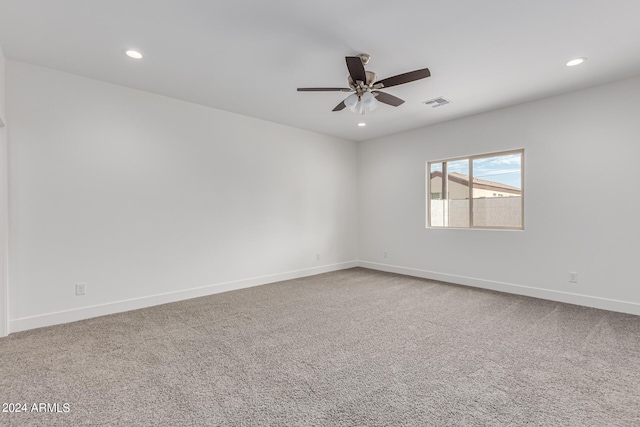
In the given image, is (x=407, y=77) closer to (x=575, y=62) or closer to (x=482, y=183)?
(x=575, y=62)

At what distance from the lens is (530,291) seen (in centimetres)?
421

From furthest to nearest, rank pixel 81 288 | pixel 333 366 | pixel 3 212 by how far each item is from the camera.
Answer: pixel 81 288
pixel 3 212
pixel 333 366

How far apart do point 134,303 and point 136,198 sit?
128 centimetres

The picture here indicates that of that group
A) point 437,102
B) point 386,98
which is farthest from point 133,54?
point 437,102

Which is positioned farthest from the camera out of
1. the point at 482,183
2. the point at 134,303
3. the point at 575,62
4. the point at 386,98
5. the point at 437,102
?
the point at 482,183

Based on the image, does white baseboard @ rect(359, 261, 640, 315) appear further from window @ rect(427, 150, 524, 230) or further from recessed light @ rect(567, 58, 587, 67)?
recessed light @ rect(567, 58, 587, 67)

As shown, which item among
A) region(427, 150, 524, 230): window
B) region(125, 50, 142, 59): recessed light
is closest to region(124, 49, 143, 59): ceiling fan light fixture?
region(125, 50, 142, 59): recessed light

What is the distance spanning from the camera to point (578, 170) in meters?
3.82

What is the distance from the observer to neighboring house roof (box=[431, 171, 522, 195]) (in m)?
4.50

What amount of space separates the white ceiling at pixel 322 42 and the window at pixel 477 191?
1.08 m

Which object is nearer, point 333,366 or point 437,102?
point 333,366

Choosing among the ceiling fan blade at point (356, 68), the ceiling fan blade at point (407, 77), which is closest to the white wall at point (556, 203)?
the ceiling fan blade at point (407, 77)

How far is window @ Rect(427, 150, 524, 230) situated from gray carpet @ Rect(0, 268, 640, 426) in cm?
141

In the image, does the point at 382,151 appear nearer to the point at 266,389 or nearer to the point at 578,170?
the point at 578,170
